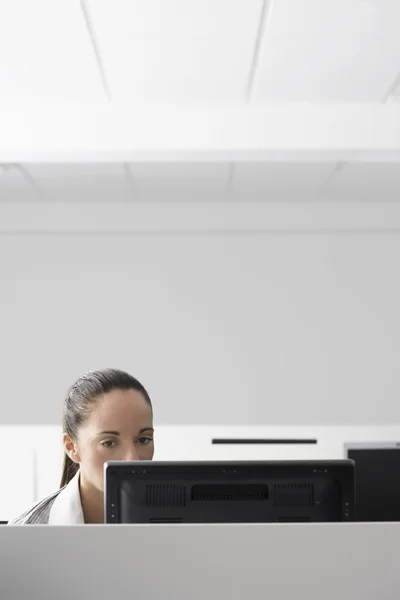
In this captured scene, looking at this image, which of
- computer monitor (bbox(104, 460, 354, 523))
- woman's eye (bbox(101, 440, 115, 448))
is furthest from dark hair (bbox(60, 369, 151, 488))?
computer monitor (bbox(104, 460, 354, 523))

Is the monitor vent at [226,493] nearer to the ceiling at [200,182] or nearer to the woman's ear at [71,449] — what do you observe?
the woman's ear at [71,449]

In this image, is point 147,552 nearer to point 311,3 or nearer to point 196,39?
point 311,3

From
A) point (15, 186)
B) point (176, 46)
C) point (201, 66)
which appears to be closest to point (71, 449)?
point (176, 46)

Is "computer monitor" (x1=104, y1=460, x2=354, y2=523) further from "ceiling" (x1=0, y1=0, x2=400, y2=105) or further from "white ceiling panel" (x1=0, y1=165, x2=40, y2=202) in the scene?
"white ceiling panel" (x1=0, y1=165, x2=40, y2=202)

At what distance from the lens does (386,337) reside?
6.36 meters

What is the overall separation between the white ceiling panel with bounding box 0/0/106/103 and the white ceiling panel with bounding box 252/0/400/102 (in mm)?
786

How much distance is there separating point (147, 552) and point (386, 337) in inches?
223

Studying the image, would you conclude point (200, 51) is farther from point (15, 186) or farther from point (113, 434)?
point (15, 186)

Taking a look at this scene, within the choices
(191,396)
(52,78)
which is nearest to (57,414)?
(191,396)

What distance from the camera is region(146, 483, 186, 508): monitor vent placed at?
1.58m

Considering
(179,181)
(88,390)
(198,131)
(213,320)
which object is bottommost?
(88,390)

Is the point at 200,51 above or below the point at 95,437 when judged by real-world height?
above

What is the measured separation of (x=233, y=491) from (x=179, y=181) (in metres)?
4.39

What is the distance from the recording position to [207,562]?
0.90 metres
